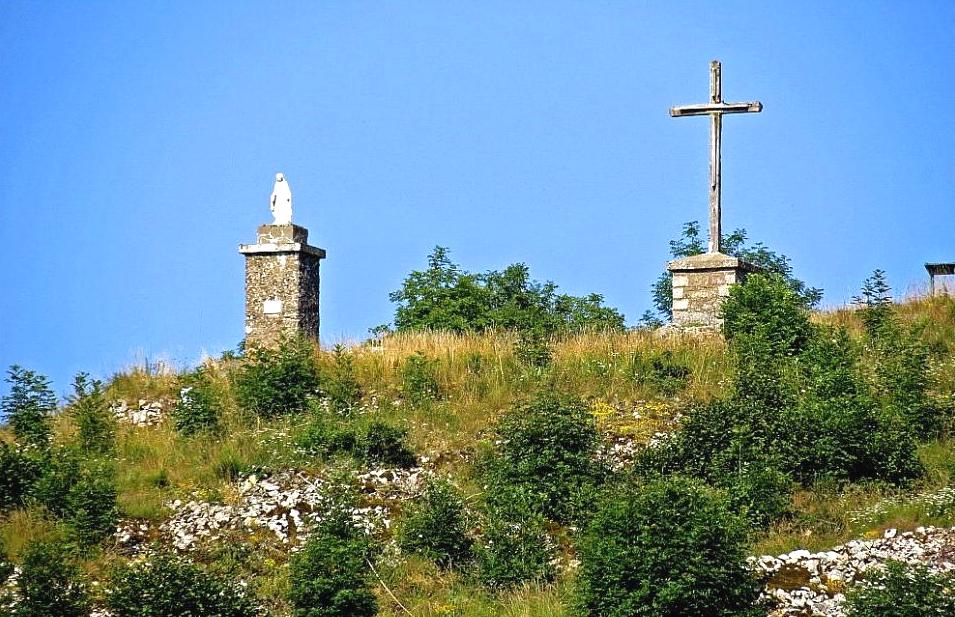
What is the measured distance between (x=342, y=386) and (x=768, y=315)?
6.51 meters

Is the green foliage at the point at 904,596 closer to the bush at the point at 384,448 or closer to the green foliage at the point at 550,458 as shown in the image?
the green foliage at the point at 550,458

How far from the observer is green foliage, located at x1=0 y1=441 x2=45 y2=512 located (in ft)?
49.0

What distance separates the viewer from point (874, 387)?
1609 cm

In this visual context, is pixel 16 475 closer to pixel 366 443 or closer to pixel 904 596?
pixel 366 443

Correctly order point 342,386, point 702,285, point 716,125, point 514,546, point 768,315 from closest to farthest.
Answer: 1. point 514,546
2. point 342,386
3. point 768,315
4. point 702,285
5. point 716,125

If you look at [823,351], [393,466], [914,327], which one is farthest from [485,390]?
[914,327]

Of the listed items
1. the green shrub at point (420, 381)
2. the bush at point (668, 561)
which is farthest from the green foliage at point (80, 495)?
the bush at point (668, 561)

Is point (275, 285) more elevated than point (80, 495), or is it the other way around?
point (275, 285)

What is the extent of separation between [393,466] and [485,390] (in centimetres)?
258

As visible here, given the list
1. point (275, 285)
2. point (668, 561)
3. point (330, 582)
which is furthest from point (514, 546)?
point (275, 285)

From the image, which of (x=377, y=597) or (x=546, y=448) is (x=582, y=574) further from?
(x=546, y=448)

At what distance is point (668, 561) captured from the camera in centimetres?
1005

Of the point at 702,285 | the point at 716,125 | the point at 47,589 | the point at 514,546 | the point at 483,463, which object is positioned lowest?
the point at 47,589

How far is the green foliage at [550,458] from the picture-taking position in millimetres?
13742
